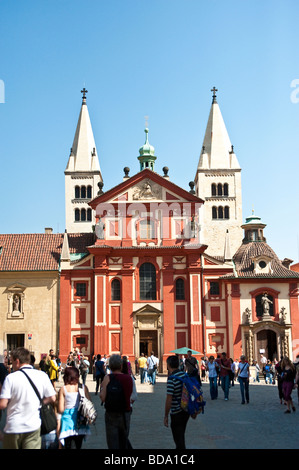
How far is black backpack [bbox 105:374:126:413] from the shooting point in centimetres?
913

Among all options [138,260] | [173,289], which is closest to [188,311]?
[173,289]

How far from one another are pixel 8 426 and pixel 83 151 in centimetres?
5806

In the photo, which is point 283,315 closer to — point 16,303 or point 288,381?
point 16,303

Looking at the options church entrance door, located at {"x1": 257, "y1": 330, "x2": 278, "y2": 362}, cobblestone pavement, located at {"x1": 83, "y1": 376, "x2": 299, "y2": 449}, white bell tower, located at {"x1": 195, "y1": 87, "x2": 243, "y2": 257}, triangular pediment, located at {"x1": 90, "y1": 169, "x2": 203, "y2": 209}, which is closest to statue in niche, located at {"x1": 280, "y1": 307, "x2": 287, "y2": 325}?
church entrance door, located at {"x1": 257, "y1": 330, "x2": 278, "y2": 362}

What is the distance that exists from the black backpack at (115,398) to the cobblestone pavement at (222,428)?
9.54 feet

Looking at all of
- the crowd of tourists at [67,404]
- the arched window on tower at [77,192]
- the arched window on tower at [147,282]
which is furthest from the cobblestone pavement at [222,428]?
the arched window on tower at [77,192]

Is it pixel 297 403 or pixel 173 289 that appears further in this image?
pixel 173 289

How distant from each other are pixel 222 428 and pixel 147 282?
29529 mm

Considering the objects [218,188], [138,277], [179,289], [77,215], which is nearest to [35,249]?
[138,277]

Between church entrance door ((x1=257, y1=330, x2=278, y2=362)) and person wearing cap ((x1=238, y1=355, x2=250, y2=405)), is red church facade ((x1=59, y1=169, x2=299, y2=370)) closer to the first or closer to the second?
church entrance door ((x1=257, y1=330, x2=278, y2=362))

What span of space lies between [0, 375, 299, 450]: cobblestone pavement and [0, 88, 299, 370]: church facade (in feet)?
66.8

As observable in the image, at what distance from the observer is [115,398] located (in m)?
9.14

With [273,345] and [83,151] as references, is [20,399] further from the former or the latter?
[83,151]
